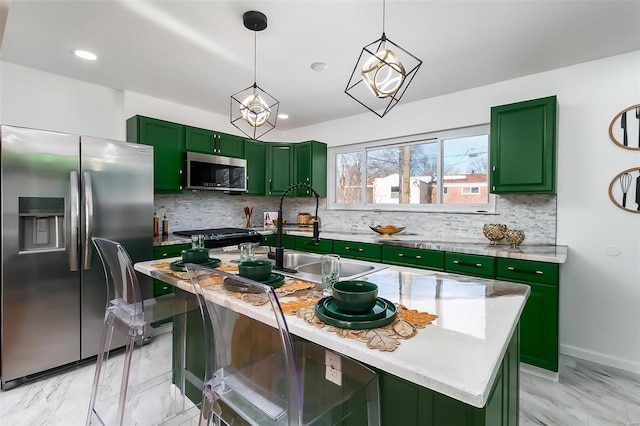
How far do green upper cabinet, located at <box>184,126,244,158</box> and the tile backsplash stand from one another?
0.61 metres

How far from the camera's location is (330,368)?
1101 mm

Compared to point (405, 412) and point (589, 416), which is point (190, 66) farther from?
point (589, 416)

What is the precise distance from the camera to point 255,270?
1.37 m

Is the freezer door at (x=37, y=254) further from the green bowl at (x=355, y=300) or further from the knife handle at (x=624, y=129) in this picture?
the knife handle at (x=624, y=129)

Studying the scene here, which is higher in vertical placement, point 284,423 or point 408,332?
point 408,332

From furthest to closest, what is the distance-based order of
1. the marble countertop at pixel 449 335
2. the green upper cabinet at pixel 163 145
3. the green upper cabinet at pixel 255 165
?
the green upper cabinet at pixel 255 165 → the green upper cabinet at pixel 163 145 → the marble countertop at pixel 449 335

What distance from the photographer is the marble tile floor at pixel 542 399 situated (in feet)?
5.98

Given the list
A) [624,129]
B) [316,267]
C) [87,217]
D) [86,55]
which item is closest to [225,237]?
[87,217]

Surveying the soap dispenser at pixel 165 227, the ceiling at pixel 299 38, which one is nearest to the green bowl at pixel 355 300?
the ceiling at pixel 299 38

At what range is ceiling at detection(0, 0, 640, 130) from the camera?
192 centimetres

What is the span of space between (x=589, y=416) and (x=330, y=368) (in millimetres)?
1941

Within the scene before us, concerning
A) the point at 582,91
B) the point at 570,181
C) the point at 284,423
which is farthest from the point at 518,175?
the point at 284,423

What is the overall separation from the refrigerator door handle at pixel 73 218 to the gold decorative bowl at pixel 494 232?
3.55 metres

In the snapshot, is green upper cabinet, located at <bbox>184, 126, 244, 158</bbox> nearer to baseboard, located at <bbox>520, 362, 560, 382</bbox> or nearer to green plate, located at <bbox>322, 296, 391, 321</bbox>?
green plate, located at <bbox>322, 296, 391, 321</bbox>
